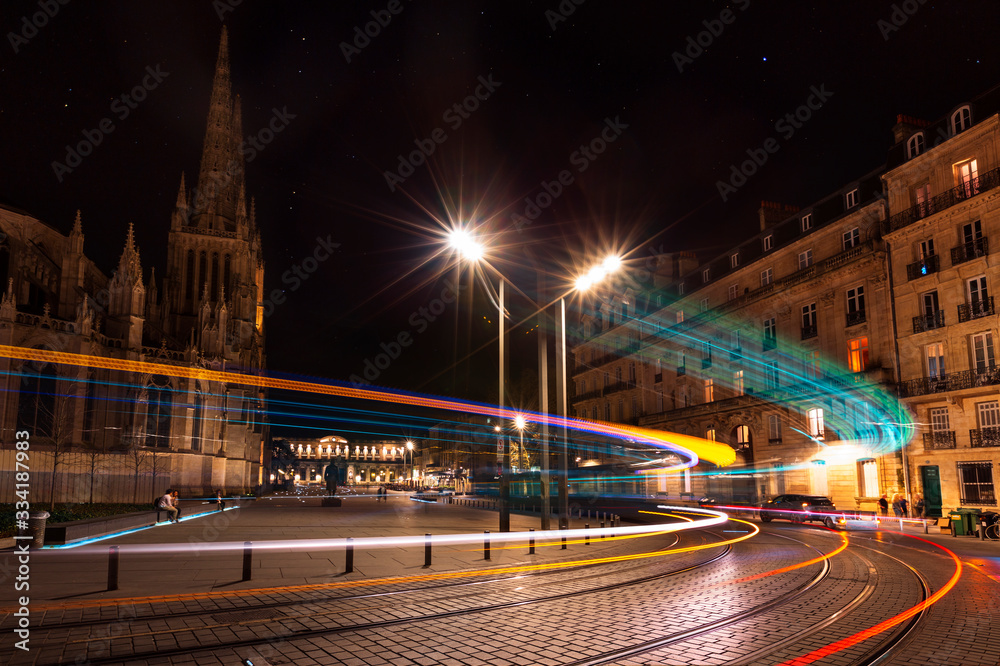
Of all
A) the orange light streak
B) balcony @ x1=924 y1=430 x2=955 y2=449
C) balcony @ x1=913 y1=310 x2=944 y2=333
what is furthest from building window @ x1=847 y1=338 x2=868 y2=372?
the orange light streak

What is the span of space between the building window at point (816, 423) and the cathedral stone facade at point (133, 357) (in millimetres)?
42192

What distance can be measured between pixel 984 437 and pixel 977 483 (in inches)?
88.1

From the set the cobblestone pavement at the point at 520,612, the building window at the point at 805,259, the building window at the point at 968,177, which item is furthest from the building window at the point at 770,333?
the cobblestone pavement at the point at 520,612

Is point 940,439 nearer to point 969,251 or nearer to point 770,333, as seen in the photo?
point 969,251

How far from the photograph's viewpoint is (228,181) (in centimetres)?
8350

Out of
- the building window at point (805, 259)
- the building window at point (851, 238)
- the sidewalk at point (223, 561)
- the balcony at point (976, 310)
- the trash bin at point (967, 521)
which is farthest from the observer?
the building window at point (805, 259)

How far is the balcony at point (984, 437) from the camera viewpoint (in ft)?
97.3

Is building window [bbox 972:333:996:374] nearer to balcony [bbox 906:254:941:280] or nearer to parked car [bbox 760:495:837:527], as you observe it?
balcony [bbox 906:254:941:280]

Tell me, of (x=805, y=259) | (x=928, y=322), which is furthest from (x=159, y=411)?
(x=928, y=322)

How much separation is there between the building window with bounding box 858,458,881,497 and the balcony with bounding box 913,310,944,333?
25.0 ft

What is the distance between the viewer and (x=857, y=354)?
38500 mm

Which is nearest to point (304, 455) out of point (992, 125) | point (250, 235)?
point (250, 235)

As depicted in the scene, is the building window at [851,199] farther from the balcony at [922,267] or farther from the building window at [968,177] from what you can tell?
the building window at [968,177]

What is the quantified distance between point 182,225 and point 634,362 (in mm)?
54031
